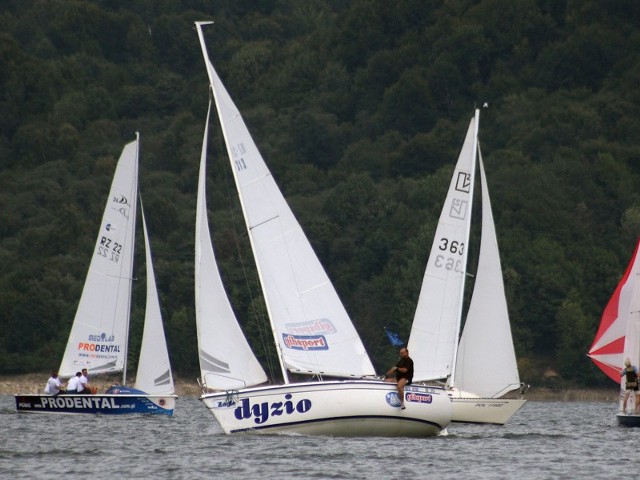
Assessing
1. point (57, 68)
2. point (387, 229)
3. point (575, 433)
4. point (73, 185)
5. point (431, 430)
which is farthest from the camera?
point (57, 68)

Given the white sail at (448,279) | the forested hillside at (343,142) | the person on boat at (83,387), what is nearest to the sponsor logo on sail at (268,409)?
the white sail at (448,279)

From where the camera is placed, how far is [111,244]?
38.9 m

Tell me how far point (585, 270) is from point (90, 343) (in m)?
35.2

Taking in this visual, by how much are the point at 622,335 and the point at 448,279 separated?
4.45m

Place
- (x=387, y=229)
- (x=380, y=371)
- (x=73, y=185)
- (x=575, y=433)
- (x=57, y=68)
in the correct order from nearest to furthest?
(x=575, y=433), (x=380, y=371), (x=387, y=229), (x=73, y=185), (x=57, y=68)

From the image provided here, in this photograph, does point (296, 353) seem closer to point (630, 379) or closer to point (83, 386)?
point (630, 379)

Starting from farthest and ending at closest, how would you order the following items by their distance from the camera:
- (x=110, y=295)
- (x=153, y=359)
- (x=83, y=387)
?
(x=110, y=295) → (x=83, y=387) → (x=153, y=359)

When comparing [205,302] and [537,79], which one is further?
[537,79]

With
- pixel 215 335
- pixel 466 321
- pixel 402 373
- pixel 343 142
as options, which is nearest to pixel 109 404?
pixel 466 321

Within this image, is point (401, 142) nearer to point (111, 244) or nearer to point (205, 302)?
point (111, 244)

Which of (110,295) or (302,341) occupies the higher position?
(110,295)

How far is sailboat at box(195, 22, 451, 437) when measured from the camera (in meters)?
25.8

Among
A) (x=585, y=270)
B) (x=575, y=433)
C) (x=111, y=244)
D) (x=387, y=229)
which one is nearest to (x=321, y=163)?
(x=387, y=229)

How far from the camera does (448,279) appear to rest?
1244 inches
